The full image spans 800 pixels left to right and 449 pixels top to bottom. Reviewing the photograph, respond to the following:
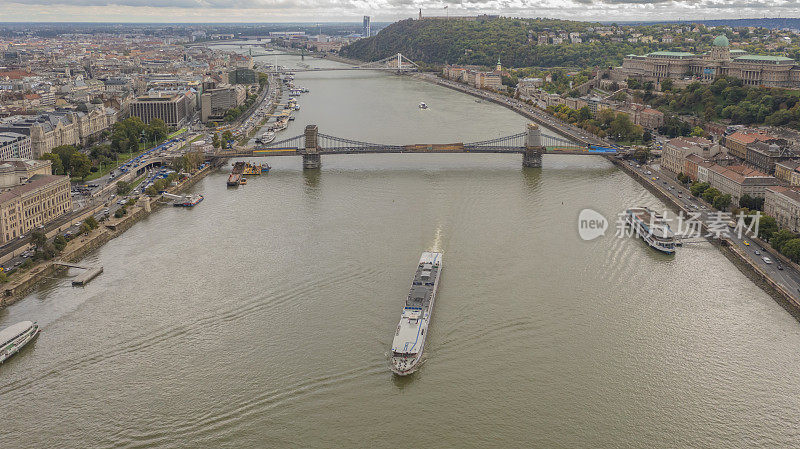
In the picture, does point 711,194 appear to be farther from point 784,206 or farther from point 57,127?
point 57,127

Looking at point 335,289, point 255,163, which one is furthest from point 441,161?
point 335,289

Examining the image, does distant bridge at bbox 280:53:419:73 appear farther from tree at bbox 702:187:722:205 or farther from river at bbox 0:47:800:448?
river at bbox 0:47:800:448

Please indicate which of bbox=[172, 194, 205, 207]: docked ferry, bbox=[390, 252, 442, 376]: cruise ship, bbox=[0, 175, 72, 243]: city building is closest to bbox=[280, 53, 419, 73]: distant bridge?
bbox=[172, 194, 205, 207]: docked ferry

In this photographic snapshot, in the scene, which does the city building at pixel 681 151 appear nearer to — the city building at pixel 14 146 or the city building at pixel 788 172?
the city building at pixel 788 172

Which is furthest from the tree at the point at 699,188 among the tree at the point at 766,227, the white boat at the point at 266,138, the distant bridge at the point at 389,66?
the distant bridge at the point at 389,66

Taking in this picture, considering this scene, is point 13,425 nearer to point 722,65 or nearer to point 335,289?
point 335,289

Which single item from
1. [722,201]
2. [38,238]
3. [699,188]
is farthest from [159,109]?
[722,201]
